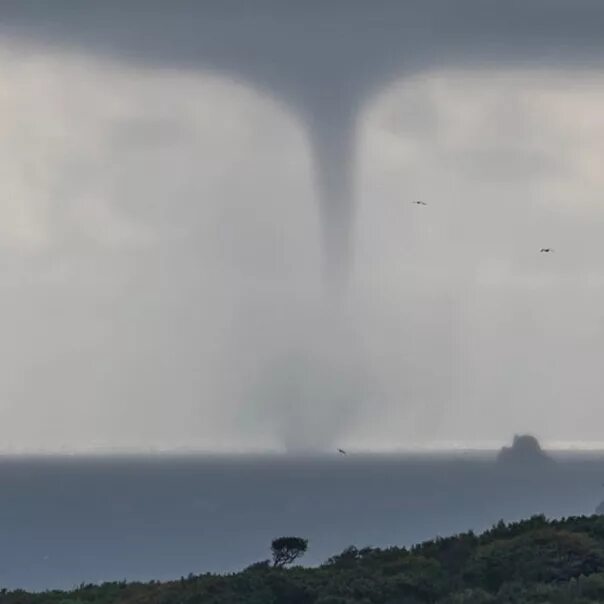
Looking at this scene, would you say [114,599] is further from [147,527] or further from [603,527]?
[147,527]

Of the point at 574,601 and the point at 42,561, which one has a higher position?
the point at 42,561

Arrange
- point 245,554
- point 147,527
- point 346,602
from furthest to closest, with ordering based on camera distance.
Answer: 1. point 147,527
2. point 245,554
3. point 346,602

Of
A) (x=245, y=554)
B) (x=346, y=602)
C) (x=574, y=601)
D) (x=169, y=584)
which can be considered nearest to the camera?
(x=574, y=601)

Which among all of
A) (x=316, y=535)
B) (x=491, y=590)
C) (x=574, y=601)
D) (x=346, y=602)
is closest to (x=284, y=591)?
(x=346, y=602)

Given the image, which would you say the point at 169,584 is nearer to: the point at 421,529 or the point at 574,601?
the point at 574,601

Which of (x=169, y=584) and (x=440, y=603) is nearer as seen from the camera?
(x=440, y=603)

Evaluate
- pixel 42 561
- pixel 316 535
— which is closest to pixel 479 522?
pixel 316 535
